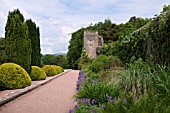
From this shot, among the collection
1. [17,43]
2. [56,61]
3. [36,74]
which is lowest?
[56,61]

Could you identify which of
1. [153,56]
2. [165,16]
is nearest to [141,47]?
[153,56]

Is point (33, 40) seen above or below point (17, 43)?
above

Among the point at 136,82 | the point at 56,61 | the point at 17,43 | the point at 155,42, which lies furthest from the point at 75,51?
the point at 136,82

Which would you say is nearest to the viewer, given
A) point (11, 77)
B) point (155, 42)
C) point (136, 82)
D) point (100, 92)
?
point (100, 92)

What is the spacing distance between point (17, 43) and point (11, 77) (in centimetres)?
277

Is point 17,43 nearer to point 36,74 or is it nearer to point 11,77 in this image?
point 36,74

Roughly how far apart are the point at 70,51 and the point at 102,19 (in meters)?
11.0

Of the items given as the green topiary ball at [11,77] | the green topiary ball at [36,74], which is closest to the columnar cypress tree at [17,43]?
the green topiary ball at [36,74]

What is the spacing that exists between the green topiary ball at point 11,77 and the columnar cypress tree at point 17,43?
85.8 inches

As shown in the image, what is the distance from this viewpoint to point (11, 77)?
8797 millimetres

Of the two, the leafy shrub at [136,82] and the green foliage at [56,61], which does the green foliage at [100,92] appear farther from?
the green foliage at [56,61]

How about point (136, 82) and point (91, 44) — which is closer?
point (136, 82)

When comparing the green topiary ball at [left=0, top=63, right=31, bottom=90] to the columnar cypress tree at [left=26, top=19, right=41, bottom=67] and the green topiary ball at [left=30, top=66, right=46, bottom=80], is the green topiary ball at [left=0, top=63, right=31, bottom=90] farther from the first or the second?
the columnar cypress tree at [left=26, top=19, right=41, bottom=67]

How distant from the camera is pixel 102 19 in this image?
44.4 meters
